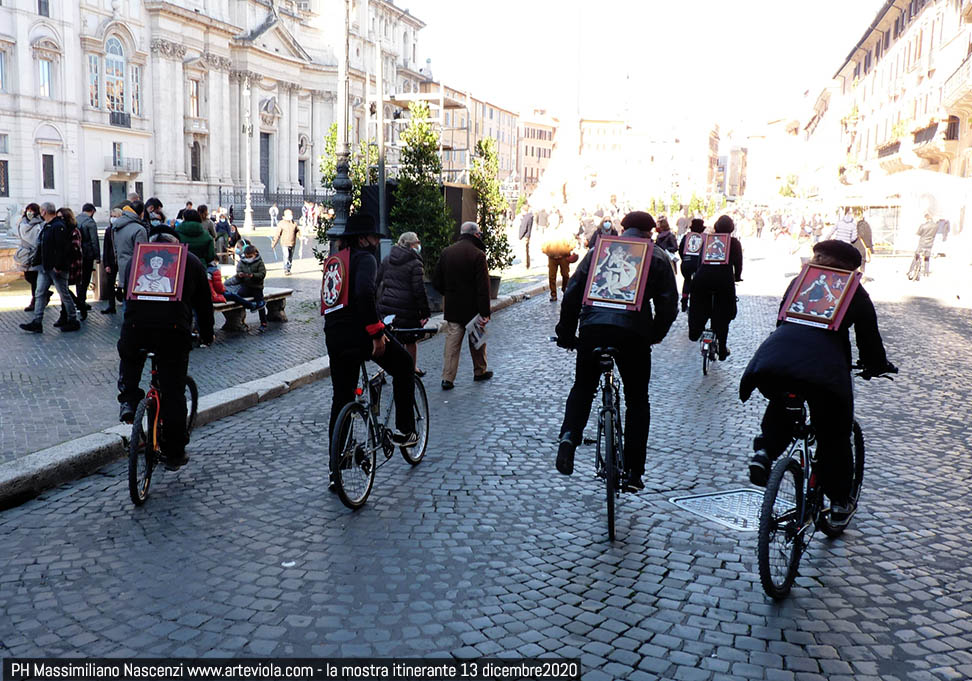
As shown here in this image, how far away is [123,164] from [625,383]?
54454 mm

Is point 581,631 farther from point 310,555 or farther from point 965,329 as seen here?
point 965,329

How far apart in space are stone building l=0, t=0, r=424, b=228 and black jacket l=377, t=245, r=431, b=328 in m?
28.2

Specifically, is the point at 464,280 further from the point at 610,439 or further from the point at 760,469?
the point at 760,469

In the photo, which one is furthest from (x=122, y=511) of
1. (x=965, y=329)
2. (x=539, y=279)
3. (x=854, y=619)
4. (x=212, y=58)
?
(x=212, y=58)

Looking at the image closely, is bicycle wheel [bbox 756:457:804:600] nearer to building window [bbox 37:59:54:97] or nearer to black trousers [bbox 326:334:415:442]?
black trousers [bbox 326:334:415:442]

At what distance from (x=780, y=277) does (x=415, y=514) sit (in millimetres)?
22082

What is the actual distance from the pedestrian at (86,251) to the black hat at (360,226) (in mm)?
8845

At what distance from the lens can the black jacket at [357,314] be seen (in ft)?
18.0

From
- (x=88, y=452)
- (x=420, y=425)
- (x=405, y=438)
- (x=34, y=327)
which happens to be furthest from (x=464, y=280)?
(x=34, y=327)

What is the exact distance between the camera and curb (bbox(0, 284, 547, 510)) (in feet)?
18.3

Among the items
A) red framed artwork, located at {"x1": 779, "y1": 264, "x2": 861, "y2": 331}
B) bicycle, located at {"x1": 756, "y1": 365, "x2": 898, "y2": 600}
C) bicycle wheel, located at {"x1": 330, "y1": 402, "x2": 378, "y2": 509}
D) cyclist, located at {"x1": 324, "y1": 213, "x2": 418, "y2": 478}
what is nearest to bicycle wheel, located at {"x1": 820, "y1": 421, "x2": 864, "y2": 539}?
bicycle, located at {"x1": 756, "y1": 365, "x2": 898, "y2": 600}

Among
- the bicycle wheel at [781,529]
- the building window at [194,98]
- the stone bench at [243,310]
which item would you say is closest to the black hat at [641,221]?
the bicycle wheel at [781,529]

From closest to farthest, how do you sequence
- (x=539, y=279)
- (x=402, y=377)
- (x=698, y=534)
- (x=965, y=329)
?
(x=698, y=534), (x=402, y=377), (x=965, y=329), (x=539, y=279)

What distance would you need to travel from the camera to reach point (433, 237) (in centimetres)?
1493
